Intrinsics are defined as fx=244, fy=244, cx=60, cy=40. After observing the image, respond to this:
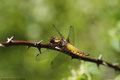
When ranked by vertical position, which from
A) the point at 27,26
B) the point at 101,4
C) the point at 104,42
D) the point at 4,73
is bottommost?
the point at 4,73

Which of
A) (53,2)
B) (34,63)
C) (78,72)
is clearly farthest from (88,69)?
(53,2)

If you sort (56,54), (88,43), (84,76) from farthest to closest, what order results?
(88,43)
(56,54)
(84,76)

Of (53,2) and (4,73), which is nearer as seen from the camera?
(4,73)

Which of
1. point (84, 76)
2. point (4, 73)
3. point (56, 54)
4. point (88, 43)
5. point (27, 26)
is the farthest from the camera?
point (88, 43)

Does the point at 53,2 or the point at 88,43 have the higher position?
the point at 53,2

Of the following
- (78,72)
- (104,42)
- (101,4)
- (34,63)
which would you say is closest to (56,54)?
(78,72)

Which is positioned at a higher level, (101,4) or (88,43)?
(101,4)

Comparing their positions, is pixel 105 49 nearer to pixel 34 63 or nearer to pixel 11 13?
pixel 34 63

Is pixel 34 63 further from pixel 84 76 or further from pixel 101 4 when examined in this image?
pixel 84 76

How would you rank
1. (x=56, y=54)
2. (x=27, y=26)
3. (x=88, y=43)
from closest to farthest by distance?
(x=56, y=54) < (x=27, y=26) < (x=88, y=43)
